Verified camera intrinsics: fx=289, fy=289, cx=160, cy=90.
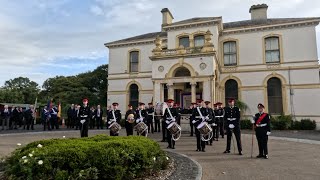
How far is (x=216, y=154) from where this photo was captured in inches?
437

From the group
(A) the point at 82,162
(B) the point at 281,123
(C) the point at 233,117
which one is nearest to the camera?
(A) the point at 82,162

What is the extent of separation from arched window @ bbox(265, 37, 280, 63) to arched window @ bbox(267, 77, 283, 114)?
190 cm

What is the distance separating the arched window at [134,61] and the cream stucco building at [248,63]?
2769 mm

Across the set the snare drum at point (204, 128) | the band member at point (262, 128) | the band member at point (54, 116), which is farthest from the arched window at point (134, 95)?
the band member at point (262, 128)

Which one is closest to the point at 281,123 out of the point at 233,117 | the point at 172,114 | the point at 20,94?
the point at 233,117

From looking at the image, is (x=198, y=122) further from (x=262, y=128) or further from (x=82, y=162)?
(x=82, y=162)

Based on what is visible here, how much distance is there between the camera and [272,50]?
93.6 ft

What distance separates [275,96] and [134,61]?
15753 millimetres

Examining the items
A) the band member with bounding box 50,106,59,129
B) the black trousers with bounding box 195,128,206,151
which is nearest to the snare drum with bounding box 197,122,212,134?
the black trousers with bounding box 195,128,206,151

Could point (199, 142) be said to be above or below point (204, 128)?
below

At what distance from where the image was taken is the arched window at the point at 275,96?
27866 mm

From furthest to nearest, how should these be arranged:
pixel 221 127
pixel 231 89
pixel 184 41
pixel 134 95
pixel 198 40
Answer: pixel 134 95 < pixel 184 41 < pixel 231 89 < pixel 198 40 < pixel 221 127

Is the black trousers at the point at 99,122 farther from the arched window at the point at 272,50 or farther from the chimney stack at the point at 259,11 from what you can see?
the chimney stack at the point at 259,11

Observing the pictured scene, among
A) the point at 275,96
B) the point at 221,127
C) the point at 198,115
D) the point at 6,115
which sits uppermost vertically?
the point at 275,96
